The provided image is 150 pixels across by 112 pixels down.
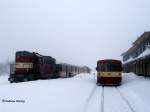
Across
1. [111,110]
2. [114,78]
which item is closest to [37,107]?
[111,110]

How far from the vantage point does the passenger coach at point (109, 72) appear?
30.1m

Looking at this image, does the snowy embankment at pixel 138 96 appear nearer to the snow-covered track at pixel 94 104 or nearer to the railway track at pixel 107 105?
the railway track at pixel 107 105

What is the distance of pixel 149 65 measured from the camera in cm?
4103

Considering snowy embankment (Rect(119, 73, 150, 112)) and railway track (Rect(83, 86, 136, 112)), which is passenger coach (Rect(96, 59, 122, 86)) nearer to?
snowy embankment (Rect(119, 73, 150, 112))

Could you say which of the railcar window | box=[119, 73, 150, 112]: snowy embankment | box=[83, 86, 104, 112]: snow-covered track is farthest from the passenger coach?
box=[83, 86, 104, 112]: snow-covered track

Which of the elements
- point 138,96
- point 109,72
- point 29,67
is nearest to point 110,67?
point 109,72

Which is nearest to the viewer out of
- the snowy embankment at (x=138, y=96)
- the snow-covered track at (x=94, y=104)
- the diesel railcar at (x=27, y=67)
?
the snow-covered track at (x=94, y=104)

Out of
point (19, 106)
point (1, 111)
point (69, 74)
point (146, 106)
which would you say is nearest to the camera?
point (1, 111)

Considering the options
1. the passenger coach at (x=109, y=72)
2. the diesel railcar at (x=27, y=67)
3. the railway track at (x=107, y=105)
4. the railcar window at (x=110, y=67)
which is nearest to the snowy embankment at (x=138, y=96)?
the railway track at (x=107, y=105)

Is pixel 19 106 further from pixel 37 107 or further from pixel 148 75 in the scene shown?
pixel 148 75

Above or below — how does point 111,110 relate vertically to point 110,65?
below

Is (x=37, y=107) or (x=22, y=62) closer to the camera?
(x=37, y=107)

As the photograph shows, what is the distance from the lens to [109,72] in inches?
1190

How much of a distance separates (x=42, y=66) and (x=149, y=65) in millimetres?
14493
